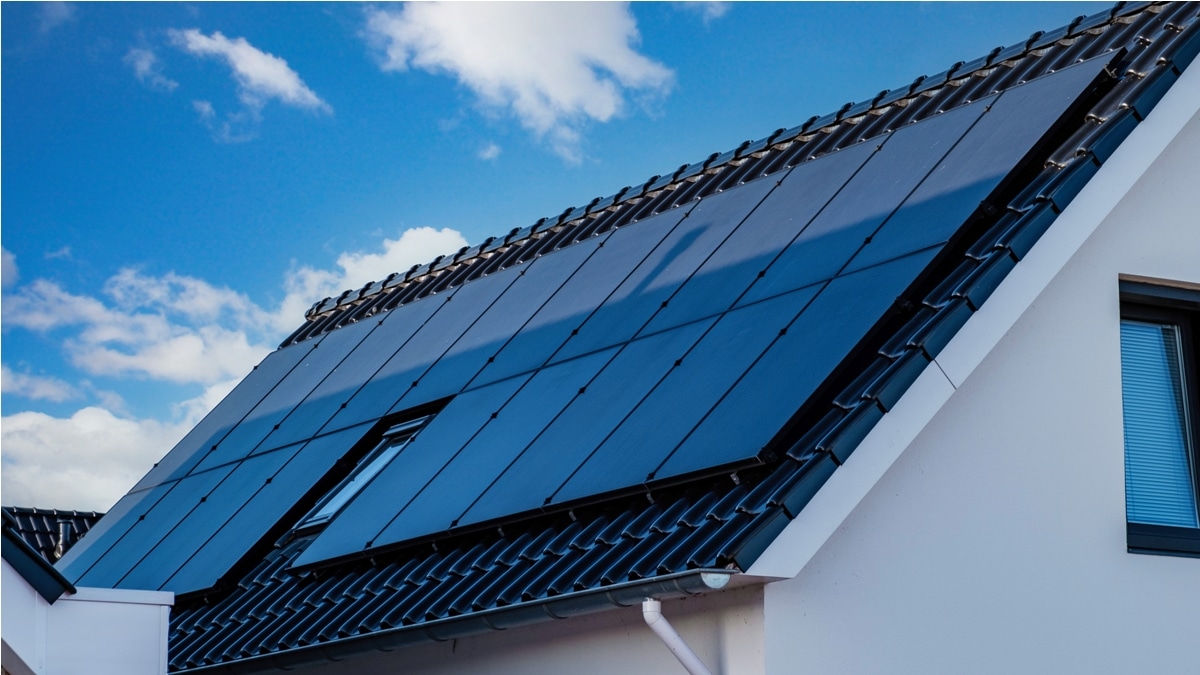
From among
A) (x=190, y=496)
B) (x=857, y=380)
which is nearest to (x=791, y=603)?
(x=857, y=380)

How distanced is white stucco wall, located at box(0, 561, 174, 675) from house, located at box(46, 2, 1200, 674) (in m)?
0.77

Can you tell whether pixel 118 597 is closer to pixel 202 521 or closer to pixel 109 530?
pixel 202 521

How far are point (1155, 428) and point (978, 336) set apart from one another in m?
1.63

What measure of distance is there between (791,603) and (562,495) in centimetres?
172

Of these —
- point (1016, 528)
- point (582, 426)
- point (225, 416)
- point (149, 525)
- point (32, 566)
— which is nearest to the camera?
point (1016, 528)

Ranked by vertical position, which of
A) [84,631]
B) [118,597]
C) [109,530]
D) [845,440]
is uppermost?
[109,530]

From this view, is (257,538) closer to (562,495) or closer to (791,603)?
(562,495)

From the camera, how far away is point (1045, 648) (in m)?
7.03

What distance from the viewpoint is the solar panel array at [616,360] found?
766 cm

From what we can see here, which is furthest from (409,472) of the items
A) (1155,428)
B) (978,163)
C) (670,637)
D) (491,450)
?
(1155,428)

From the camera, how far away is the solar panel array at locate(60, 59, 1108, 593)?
7.66m

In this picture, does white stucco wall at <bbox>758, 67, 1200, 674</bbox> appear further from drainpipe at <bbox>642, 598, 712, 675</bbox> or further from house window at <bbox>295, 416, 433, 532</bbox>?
house window at <bbox>295, 416, 433, 532</bbox>

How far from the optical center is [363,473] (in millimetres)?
10484

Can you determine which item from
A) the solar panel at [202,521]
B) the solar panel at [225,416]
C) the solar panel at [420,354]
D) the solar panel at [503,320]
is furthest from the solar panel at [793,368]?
the solar panel at [225,416]
